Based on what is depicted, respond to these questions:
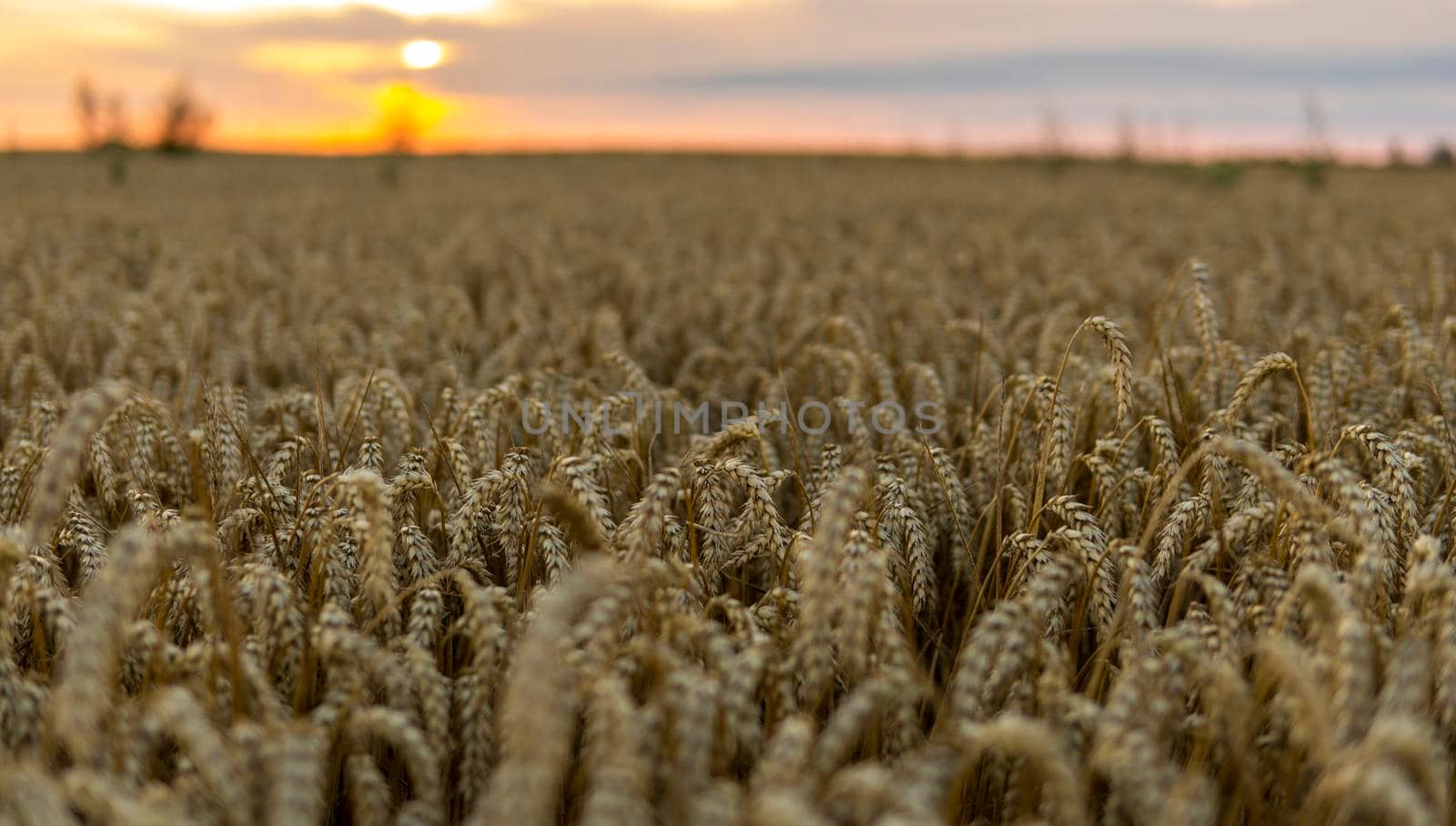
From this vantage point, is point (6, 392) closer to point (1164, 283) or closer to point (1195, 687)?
point (1195, 687)

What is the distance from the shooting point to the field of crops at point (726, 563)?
1.33m

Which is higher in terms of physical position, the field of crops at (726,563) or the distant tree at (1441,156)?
the distant tree at (1441,156)

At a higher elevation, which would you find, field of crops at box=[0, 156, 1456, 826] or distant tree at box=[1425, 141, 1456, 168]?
distant tree at box=[1425, 141, 1456, 168]

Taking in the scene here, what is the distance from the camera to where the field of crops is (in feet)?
4.35

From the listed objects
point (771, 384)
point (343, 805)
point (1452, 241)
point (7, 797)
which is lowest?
point (343, 805)

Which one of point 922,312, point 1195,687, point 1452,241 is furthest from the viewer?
point 1452,241

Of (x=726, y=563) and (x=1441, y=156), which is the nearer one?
(x=726, y=563)

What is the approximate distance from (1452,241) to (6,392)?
30.3 feet

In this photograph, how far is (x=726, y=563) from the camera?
2336mm

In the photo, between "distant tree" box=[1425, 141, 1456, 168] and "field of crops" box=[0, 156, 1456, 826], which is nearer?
"field of crops" box=[0, 156, 1456, 826]

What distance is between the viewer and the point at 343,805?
2.00m

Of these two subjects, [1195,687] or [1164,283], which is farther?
[1164,283]

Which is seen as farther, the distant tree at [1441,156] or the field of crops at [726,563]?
the distant tree at [1441,156]

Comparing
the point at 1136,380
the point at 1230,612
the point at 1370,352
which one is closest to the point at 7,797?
the point at 1230,612
